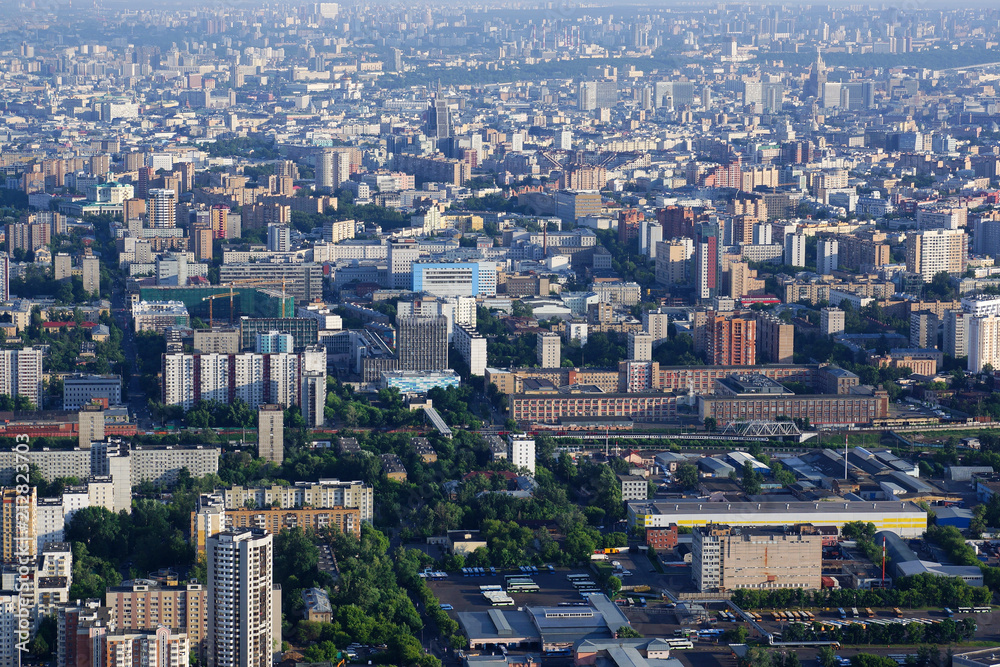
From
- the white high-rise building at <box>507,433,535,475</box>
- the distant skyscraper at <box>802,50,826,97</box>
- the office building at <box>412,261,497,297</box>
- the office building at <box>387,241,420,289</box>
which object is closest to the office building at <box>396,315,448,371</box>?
the white high-rise building at <box>507,433,535,475</box>

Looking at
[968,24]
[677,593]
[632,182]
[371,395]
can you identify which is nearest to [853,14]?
[968,24]

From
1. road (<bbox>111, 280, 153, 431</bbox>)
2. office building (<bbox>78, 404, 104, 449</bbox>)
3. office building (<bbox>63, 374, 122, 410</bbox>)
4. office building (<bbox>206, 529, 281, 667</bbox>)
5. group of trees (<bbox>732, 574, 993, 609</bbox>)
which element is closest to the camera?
office building (<bbox>206, 529, 281, 667</bbox>)

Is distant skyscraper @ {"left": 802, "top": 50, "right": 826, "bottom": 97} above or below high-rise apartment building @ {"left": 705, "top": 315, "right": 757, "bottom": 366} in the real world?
above

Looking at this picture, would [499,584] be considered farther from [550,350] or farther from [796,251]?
[796,251]

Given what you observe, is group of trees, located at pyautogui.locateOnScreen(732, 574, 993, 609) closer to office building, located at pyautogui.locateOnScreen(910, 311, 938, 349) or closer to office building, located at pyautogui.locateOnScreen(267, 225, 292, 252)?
office building, located at pyautogui.locateOnScreen(910, 311, 938, 349)

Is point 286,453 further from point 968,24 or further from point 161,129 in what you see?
point 968,24

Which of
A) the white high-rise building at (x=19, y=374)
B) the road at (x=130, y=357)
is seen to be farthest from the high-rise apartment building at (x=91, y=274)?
the white high-rise building at (x=19, y=374)
